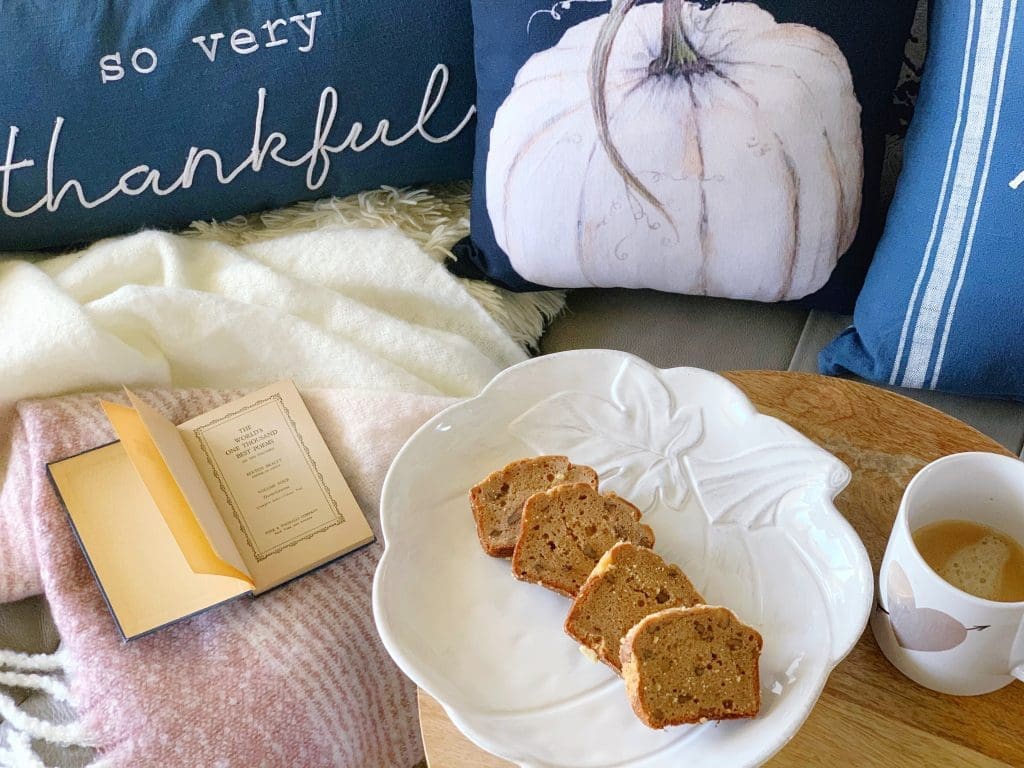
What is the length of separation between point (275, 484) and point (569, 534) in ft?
1.05

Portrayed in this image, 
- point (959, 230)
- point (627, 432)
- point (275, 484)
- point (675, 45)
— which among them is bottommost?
point (275, 484)

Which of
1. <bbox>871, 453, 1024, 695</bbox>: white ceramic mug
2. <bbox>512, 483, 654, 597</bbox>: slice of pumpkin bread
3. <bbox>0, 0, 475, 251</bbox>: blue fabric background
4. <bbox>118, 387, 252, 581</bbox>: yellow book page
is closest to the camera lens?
<bbox>871, 453, 1024, 695</bbox>: white ceramic mug

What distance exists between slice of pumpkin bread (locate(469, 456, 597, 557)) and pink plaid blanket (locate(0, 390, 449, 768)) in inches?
7.1

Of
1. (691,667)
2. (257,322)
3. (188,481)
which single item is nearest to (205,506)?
(188,481)

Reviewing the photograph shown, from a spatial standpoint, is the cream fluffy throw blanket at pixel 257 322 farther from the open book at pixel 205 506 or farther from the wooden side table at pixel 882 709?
the wooden side table at pixel 882 709

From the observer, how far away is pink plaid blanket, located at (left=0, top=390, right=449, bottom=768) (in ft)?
2.47

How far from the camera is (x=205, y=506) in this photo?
0.82 meters

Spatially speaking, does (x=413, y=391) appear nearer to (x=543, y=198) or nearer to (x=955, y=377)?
(x=543, y=198)

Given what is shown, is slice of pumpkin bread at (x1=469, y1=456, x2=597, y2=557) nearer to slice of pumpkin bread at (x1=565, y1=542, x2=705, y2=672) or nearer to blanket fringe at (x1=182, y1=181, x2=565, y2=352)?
slice of pumpkin bread at (x1=565, y1=542, x2=705, y2=672)

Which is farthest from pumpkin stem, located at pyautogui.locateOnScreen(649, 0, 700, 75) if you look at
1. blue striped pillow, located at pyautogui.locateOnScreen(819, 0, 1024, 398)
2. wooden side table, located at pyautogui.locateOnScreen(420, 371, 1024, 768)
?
wooden side table, located at pyautogui.locateOnScreen(420, 371, 1024, 768)

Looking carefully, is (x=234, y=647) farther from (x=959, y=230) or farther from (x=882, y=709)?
(x=959, y=230)

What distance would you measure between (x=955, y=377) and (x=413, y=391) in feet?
1.61

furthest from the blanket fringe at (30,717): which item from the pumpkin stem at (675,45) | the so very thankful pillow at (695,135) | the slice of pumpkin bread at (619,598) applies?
the pumpkin stem at (675,45)

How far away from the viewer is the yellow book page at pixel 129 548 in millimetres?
795
